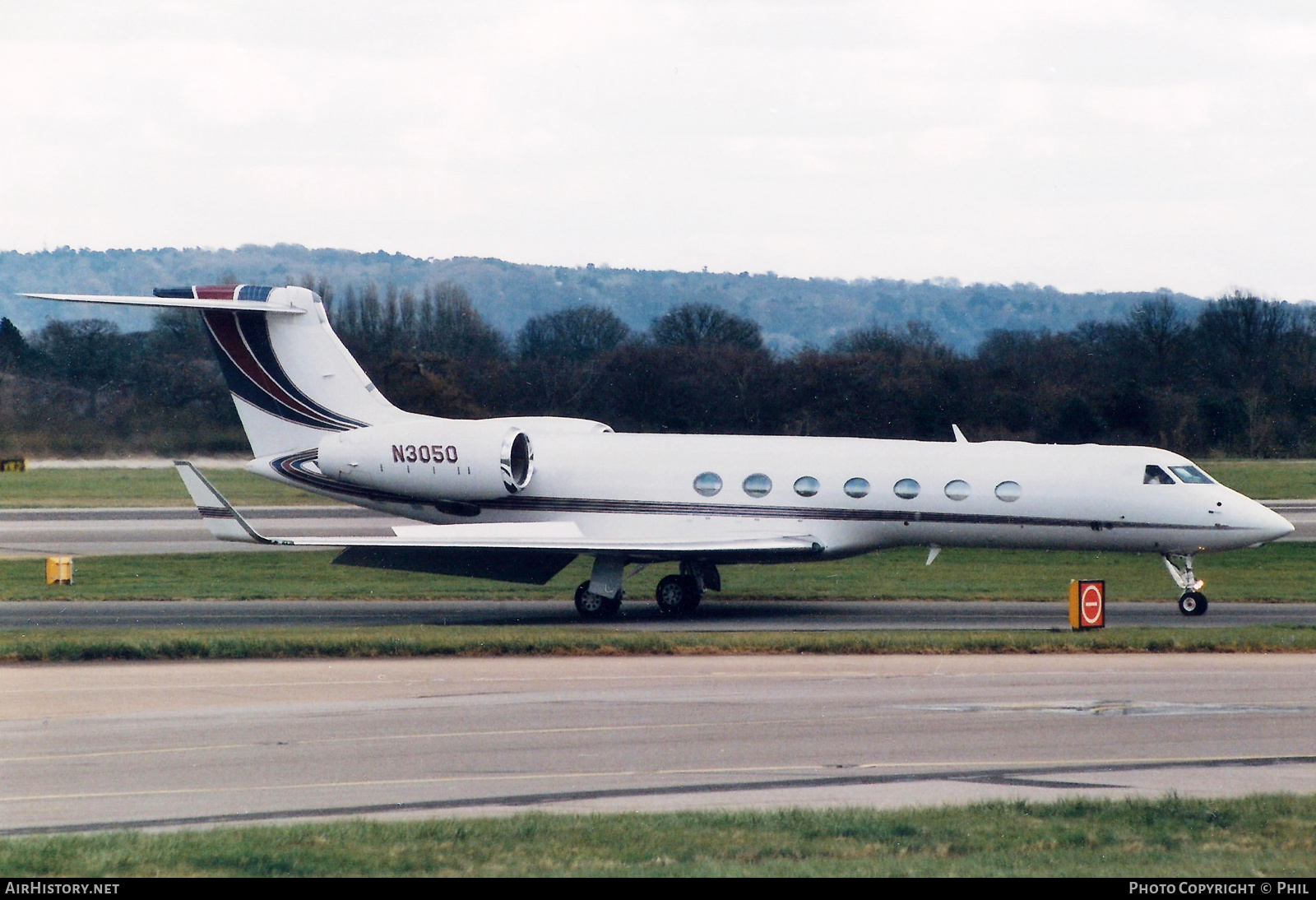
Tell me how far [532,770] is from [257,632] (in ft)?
32.9

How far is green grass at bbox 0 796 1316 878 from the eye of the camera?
8609 mm

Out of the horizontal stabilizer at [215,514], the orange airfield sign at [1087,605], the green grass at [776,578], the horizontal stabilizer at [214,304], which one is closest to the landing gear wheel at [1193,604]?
the green grass at [776,578]

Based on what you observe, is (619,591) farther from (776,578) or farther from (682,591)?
(776,578)

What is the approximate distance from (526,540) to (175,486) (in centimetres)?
3710

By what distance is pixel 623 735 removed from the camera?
1375cm

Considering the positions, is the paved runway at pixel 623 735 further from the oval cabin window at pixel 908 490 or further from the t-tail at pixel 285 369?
the t-tail at pixel 285 369

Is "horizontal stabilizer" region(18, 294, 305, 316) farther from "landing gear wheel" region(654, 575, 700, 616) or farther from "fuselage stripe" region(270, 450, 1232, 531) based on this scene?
"landing gear wheel" region(654, 575, 700, 616)

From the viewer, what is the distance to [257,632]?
2117 cm

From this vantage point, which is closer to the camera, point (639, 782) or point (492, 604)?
point (639, 782)

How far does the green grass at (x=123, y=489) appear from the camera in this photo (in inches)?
2117

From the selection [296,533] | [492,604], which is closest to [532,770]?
[492,604]

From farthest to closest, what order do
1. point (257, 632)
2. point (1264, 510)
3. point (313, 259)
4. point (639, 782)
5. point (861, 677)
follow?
point (313, 259), point (1264, 510), point (257, 632), point (861, 677), point (639, 782)

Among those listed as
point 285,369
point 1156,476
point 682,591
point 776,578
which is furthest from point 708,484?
point 285,369

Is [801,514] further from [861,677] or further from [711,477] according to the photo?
[861,677]
